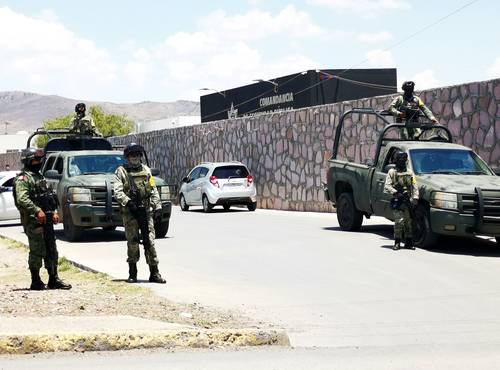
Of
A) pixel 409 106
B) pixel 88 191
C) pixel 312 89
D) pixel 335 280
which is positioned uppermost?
pixel 312 89

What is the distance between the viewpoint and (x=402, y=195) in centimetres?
1559

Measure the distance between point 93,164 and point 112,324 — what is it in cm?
1256

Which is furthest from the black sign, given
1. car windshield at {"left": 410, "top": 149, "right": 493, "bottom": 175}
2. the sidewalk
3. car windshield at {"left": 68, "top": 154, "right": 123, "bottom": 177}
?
the sidewalk

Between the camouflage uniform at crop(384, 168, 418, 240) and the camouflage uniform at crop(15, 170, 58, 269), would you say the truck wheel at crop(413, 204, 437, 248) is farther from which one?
the camouflage uniform at crop(15, 170, 58, 269)

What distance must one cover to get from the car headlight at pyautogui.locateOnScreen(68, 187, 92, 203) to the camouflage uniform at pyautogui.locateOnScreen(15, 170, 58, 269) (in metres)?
7.06

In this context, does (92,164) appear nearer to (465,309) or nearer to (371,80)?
(465,309)

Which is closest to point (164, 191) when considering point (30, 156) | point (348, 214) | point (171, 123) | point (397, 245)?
point (348, 214)

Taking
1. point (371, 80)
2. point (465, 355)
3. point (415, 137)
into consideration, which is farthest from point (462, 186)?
point (371, 80)

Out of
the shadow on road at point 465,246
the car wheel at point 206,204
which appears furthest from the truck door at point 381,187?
the car wheel at point 206,204

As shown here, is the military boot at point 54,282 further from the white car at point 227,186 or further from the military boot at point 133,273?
the white car at point 227,186

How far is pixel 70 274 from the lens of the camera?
14.1 meters

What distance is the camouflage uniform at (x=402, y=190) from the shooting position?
15.7m

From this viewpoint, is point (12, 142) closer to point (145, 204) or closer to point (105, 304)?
point (145, 204)

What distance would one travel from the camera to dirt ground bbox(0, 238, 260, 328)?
30.7ft
